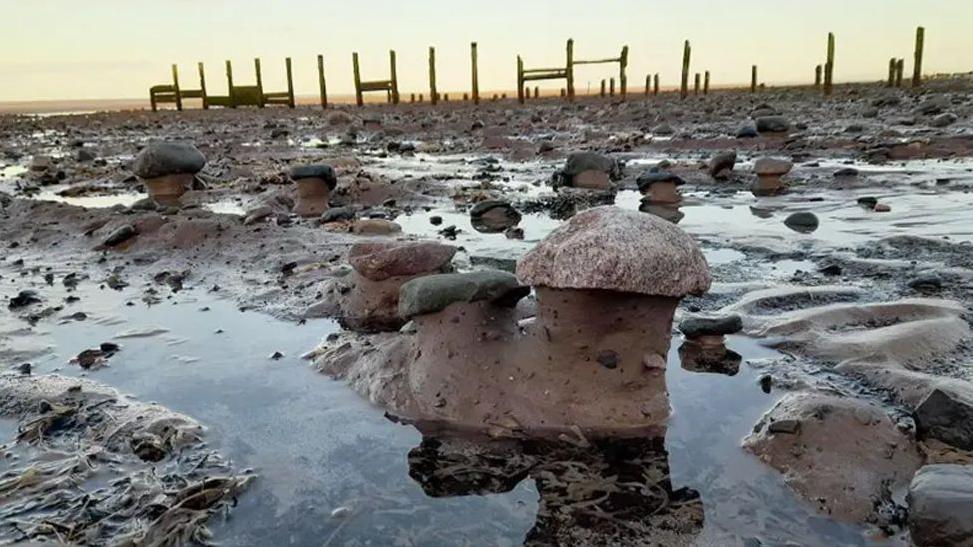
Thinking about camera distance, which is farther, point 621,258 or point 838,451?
point 621,258

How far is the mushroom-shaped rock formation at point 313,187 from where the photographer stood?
906cm

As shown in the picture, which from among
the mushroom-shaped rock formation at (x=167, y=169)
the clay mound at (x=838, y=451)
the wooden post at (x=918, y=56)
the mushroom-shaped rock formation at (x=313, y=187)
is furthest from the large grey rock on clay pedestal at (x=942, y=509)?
the wooden post at (x=918, y=56)

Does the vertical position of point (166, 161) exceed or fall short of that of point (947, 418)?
it exceeds it

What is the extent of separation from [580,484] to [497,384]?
2.53 feet

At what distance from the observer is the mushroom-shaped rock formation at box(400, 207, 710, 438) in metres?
3.10

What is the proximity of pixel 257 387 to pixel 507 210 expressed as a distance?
478 cm

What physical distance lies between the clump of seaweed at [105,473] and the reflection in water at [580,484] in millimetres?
777

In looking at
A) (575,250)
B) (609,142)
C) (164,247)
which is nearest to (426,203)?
(164,247)

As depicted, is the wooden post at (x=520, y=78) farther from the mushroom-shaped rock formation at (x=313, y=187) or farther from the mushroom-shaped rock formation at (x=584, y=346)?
the mushroom-shaped rock formation at (x=584, y=346)

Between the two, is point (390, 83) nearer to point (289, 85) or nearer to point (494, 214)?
point (289, 85)

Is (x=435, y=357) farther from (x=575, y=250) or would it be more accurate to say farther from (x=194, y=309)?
(x=194, y=309)

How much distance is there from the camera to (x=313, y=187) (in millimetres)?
9203

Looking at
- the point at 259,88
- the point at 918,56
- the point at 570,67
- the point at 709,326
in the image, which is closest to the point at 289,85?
the point at 259,88

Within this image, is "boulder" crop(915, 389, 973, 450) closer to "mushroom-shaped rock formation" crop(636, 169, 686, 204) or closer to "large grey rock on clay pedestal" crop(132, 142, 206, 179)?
"mushroom-shaped rock formation" crop(636, 169, 686, 204)
